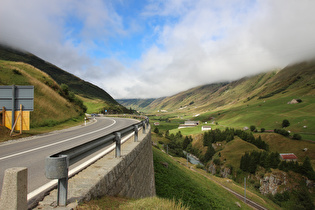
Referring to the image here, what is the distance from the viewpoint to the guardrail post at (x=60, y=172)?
2859 millimetres

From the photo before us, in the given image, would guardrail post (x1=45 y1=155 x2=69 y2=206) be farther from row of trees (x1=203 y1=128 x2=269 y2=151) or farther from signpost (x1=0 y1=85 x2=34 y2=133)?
row of trees (x1=203 y1=128 x2=269 y2=151)

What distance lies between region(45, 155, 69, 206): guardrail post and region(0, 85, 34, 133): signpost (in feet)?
48.8

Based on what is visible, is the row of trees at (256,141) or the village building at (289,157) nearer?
the village building at (289,157)

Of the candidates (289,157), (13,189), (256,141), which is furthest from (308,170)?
(13,189)

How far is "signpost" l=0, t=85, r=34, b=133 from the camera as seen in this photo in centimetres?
1410

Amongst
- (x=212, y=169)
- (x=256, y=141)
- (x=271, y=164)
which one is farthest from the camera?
(x=256, y=141)

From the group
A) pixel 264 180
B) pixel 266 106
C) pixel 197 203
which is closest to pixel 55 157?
pixel 197 203

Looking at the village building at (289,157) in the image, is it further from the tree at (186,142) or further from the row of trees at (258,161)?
the tree at (186,142)

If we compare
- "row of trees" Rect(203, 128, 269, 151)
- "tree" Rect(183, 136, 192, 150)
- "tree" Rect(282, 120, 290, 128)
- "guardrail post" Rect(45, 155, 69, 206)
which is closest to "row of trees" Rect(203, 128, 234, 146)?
"row of trees" Rect(203, 128, 269, 151)

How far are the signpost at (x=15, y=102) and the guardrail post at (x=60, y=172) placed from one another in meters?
14.9

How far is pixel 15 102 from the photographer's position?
14.4 meters

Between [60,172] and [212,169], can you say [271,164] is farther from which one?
[60,172]

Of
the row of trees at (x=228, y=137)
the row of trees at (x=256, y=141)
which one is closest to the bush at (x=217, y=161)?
the row of trees at (x=228, y=137)

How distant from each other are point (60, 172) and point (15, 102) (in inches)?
608
